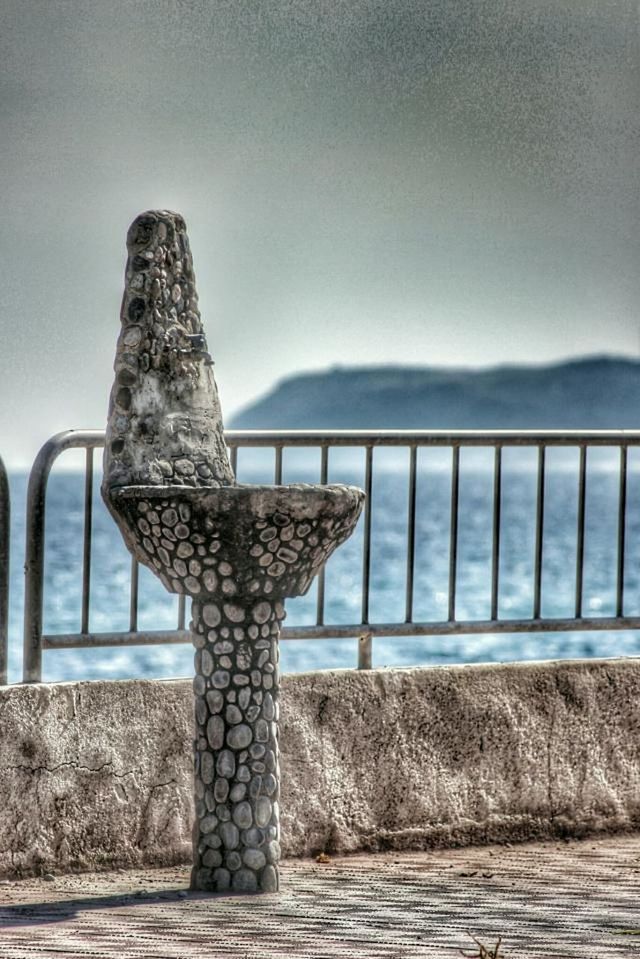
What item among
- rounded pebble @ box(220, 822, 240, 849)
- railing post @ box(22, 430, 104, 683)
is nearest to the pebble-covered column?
rounded pebble @ box(220, 822, 240, 849)

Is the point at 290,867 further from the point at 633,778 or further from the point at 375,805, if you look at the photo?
the point at 633,778

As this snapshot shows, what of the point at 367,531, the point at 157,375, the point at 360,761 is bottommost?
the point at 360,761

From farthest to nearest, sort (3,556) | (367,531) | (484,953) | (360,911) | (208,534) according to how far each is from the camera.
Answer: (367,531), (3,556), (208,534), (360,911), (484,953)

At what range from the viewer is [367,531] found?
21.8 ft

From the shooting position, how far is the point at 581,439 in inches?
272

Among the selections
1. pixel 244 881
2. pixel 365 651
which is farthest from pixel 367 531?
pixel 244 881

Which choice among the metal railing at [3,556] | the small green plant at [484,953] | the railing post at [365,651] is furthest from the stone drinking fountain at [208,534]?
the small green plant at [484,953]

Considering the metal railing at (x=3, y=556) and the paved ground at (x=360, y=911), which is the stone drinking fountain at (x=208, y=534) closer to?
the paved ground at (x=360, y=911)

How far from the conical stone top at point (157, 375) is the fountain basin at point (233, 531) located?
211 millimetres

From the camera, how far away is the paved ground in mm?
4629

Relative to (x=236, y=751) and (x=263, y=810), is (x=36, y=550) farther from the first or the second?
(x=263, y=810)

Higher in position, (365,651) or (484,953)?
(365,651)

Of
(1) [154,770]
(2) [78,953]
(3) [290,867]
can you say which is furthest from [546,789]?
(2) [78,953]

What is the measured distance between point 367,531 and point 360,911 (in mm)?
1805
